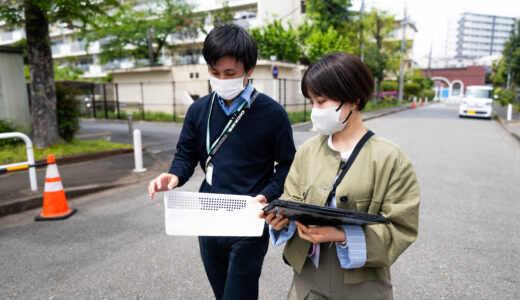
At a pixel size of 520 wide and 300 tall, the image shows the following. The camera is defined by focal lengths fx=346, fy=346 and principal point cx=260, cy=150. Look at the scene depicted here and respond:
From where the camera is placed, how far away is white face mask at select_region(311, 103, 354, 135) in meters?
1.41

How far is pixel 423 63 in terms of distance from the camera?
278 ft

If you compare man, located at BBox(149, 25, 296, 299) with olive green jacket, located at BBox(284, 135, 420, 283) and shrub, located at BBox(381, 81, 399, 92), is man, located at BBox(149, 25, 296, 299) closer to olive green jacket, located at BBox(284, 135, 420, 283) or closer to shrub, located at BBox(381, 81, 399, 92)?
olive green jacket, located at BBox(284, 135, 420, 283)

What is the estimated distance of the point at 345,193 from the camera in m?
1.33

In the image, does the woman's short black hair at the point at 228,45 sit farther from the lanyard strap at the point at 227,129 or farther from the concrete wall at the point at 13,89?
the concrete wall at the point at 13,89

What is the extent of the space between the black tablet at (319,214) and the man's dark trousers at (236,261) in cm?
57

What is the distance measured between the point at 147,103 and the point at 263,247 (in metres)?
25.1

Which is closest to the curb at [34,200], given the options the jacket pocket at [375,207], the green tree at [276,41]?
the jacket pocket at [375,207]

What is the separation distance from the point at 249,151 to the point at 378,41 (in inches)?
1403

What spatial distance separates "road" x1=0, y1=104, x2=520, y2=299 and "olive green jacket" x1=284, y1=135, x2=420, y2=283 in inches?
66.3

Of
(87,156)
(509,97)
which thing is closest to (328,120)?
(87,156)

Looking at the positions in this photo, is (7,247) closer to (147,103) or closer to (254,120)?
(254,120)

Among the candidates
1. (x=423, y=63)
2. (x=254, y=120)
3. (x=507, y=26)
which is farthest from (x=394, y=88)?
(x=507, y=26)

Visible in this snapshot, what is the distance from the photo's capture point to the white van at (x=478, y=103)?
66.8 ft

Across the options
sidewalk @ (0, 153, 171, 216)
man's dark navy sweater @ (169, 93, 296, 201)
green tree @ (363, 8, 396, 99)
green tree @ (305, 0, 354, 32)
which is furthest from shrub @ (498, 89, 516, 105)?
man's dark navy sweater @ (169, 93, 296, 201)
